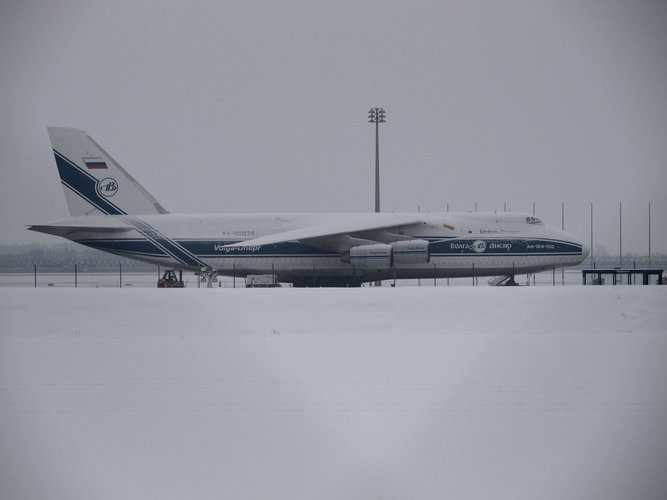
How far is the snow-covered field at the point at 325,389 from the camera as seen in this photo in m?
8.20

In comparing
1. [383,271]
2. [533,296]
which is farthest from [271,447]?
[383,271]

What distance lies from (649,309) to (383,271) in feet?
39.9

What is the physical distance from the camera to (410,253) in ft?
98.3

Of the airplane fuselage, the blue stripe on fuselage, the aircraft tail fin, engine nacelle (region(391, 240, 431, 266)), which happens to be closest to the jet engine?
engine nacelle (region(391, 240, 431, 266))

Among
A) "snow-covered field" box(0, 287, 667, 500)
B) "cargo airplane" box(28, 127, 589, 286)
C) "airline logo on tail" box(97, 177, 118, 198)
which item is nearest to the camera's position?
"snow-covered field" box(0, 287, 667, 500)

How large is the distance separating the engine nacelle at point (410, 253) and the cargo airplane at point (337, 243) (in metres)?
0.04

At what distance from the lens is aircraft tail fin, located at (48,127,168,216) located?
33438mm

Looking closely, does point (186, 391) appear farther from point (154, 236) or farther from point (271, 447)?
point (154, 236)

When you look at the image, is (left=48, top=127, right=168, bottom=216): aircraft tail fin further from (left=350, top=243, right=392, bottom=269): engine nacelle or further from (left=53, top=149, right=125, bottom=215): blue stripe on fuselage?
(left=350, top=243, right=392, bottom=269): engine nacelle

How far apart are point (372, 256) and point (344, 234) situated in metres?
1.63

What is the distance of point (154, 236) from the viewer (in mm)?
32156

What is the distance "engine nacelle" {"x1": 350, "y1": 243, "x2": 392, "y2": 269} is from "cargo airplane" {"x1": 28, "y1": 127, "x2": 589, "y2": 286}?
0.04m

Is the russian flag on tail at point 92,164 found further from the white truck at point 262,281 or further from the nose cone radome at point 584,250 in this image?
the nose cone radome at point 584,250

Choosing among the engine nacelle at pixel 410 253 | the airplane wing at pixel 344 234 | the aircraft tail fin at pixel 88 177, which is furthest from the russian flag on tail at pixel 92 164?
the engine nacelle at pixel 410 253
